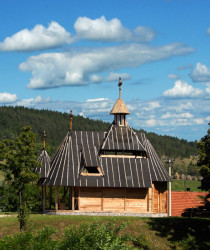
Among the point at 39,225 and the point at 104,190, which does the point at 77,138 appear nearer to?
the point at 104,190

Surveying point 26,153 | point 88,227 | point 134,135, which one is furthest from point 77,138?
point 88,227

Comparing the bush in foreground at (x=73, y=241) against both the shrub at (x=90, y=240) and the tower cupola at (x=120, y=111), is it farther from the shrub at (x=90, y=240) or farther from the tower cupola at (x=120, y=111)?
the tower cupola at (x=120, y=111)

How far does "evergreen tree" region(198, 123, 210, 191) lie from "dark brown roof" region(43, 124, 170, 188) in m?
9.52

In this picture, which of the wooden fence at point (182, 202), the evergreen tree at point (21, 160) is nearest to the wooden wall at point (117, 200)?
the wooden fence at point (182, 202)

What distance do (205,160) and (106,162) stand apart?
42.0 feet

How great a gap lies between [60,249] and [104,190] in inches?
949

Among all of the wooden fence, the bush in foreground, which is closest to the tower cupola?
the wooden fence

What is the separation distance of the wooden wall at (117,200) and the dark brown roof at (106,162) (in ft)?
3.13

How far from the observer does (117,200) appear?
4419 centimetres

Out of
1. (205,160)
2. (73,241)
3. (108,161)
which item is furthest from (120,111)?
(73,241)

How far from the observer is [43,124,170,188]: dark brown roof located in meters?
43.7

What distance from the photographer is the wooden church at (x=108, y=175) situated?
144 feet

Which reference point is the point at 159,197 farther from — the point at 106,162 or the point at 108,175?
the point at 106,162

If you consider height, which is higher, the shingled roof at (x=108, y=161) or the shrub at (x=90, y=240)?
the shingled roof at (x=108, y=161)
